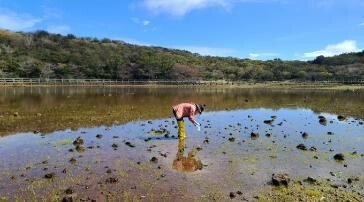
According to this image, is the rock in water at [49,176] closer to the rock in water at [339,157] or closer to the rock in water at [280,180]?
the rock in water at [280,180]


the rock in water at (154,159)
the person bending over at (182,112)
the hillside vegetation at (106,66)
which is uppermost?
the hillside vegetation at (106,66)

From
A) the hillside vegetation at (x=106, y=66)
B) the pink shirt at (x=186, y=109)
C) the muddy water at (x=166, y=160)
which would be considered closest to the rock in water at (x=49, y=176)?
the muddy water at (x=166, y=160)

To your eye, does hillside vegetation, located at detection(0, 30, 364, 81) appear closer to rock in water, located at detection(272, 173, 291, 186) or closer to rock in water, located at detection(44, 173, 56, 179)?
rock in water, located at detection(44, 173, 56, 179)

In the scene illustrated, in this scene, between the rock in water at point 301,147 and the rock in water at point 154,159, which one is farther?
the rock in water at point 301,147

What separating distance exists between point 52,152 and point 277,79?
13777 cm

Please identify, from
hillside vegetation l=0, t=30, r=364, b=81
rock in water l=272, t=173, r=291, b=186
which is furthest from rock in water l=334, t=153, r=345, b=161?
hillside vegetation l=0, t=30, r=364, b=81

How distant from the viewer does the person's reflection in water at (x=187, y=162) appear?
15.5m

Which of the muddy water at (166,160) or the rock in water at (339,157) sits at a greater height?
the rock in water at (339,157)

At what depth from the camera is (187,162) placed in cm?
1650

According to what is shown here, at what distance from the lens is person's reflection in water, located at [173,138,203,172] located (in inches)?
611

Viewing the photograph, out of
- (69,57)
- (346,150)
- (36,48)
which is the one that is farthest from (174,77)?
(346,150)

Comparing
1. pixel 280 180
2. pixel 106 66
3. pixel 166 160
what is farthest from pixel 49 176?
pixel 106 66

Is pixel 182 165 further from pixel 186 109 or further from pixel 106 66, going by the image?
pixel 106 66

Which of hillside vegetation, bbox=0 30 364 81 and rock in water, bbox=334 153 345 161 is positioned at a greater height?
hillside vegetation, bbox=0 30 364 81
